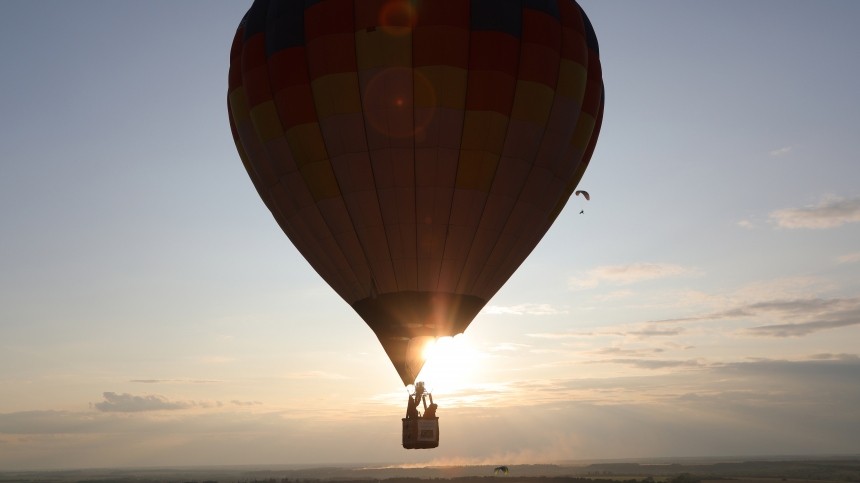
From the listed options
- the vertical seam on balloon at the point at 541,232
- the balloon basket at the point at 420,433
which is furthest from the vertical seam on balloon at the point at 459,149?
the balloon basket at the point at 420,433

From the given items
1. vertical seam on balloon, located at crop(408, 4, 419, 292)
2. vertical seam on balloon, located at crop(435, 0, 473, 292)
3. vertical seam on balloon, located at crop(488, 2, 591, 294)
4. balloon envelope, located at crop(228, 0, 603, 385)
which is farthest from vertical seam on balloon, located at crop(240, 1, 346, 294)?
vertical seam on balloon, located at crop(488, 2, 591, 294)

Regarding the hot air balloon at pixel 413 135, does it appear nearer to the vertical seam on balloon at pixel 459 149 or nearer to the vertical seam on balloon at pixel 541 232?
the vertical seam on balloon at pixel 459 149

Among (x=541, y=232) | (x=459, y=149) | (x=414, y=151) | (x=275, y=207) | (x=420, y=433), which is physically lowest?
(x=420, y=433)

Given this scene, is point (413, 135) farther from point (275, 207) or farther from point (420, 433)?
point (420, 433)

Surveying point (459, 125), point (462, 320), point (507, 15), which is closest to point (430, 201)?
point (459, 125)

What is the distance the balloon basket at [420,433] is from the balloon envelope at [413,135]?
1.34 m

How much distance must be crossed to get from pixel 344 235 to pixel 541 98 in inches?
237

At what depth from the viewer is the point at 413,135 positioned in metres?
19.4

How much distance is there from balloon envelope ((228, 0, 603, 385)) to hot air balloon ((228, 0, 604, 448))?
0.03 m

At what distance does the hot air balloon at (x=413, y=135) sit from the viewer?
1938 cm

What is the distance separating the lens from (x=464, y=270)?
2044 cm

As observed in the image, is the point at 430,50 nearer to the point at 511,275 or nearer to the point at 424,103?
the point at 424,103

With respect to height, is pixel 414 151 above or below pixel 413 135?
below

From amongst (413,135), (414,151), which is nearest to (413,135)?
(413,135)
